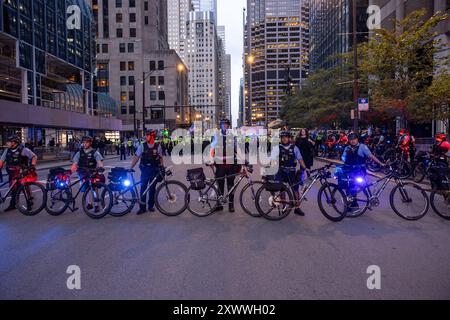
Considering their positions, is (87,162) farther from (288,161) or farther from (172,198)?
(288,161)

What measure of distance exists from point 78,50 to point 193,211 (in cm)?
4719

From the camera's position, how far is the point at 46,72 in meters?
40.5

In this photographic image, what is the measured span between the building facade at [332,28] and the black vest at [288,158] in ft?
164

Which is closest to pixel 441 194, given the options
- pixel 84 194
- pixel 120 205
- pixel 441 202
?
pixel 441 202

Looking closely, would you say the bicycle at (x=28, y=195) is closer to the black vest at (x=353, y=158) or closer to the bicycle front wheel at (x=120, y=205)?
the bicycle front wheel at (x=120, y=205)

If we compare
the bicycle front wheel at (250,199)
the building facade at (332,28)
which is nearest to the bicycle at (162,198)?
the bicycle front wheel at (250,199)

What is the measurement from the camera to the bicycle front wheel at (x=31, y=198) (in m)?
8.69

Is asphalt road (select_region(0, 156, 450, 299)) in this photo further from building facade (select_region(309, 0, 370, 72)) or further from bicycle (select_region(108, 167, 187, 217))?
building facade (select_region(309, 0, 370, 72))

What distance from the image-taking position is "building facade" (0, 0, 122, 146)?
32.3 m

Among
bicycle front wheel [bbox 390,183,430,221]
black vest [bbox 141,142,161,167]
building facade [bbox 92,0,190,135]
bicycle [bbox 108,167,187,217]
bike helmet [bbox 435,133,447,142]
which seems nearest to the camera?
bicycle front wheel [bbox 390,183,430,221]

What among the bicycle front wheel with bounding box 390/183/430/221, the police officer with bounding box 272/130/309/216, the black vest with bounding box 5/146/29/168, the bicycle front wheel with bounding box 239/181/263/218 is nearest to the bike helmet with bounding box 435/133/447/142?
the bicycle front wheel with bounding box 390/183/430/221

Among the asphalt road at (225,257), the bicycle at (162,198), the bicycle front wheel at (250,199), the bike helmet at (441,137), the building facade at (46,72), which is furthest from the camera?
the building facade at (46,72)

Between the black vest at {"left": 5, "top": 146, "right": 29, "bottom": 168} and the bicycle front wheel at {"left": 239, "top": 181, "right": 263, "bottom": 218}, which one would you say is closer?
the bicycle front wheel at {"left": 239, "top": 181, "right": 263, "bottom": 218}
